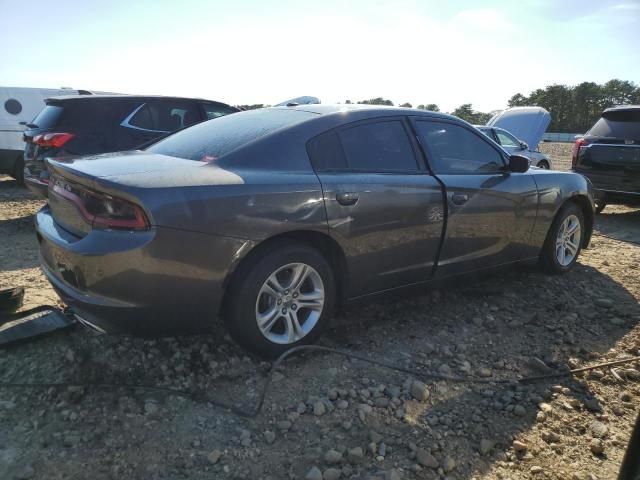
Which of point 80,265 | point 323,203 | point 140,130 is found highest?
point 140,130

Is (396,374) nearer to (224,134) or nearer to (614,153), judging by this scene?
(224,134)

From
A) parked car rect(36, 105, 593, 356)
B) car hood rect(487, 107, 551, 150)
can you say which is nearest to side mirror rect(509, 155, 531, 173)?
parked car rect(36, 105, 593, 356)

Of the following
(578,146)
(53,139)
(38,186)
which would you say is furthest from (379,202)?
(578,146)

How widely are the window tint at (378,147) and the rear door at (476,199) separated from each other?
18cm

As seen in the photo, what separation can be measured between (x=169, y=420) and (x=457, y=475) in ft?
4.48

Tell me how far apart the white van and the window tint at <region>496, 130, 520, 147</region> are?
27.9 ft

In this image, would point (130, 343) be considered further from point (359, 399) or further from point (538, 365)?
point (538, 365)

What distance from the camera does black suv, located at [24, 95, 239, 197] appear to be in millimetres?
5785

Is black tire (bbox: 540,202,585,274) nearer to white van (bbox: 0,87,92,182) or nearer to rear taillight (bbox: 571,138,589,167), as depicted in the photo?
rear taillight (bbox: 571,138,589,167)

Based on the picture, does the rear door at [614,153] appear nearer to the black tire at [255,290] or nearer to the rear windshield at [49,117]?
the black tire at [255,290]

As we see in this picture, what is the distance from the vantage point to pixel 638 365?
3.07 metres

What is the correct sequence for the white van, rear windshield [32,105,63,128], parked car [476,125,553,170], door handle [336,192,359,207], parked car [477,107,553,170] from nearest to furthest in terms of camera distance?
door handle [336,192,359,207] → rear windshield [32,105,63,128] → the white van → parked car [476,125,553,170] → parked car [477,107,553,170]

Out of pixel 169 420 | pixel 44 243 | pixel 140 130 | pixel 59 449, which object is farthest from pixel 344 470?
pixel 140 130

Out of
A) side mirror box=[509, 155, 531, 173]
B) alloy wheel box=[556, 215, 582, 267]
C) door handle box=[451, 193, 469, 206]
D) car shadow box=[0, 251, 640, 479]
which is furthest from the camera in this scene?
alloy wheel box=[556, 215, 582, 267]
